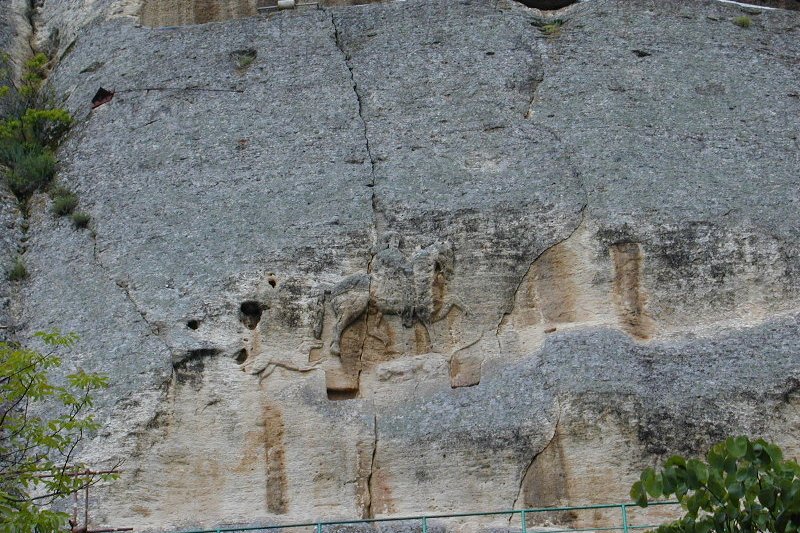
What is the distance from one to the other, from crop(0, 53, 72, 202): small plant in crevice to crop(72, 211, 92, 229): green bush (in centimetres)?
118

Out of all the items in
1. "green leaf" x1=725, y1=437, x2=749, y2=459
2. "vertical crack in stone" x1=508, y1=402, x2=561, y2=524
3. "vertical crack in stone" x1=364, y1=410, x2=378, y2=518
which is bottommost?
"vertical crack in stone" x1=364, y1=410, x2=378, y2=518

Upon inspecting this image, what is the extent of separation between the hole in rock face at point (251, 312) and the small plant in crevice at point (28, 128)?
408 centimetres

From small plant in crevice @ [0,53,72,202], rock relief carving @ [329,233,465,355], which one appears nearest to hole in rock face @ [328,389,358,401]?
rock relief carving @ [329,233,465,355]

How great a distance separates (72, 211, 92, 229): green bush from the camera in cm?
1673

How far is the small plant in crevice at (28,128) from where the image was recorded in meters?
17.7

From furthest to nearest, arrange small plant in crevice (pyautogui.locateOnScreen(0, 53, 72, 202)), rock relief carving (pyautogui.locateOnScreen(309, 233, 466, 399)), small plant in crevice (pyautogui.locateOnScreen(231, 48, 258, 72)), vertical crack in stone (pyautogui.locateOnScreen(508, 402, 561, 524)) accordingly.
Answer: small plant in crevice (pyautogui.locateOnScreen(231, 48, 258, 72)), small plant in crevice (pyautogui.locateOnScreen(0, 53, 72, 202)), rock relief carving (pyautogui.locateOnScreen(309, 233, 466, 399)), vertical crack in stone (pyautogui.locateOnScreen(508, 402, 561, 524))

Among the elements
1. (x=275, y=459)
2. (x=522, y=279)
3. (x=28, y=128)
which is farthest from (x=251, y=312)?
(x=28, y=128)

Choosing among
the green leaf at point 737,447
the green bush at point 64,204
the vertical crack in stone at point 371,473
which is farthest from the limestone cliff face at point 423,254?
the green leaf at point 737,447

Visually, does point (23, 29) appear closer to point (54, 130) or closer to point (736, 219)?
point (54, 130)

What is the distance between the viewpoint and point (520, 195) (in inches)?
635

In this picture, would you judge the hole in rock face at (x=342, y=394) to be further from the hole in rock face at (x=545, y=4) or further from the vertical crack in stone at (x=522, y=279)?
the hole in rock face at (x=545, y=4)

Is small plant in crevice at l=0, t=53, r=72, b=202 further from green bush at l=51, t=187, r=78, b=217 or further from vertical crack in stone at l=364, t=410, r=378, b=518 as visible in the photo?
vertical crack in stone at l=364, t=410, r=378, b=518

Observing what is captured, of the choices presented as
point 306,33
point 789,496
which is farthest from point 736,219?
point 789,496

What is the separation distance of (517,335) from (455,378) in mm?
889
